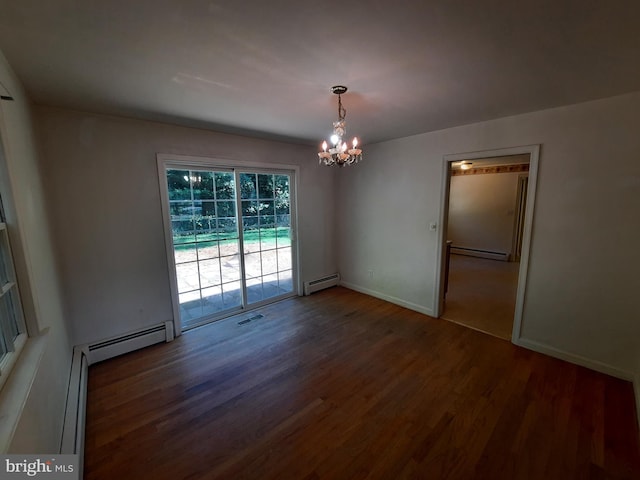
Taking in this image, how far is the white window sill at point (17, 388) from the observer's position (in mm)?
880

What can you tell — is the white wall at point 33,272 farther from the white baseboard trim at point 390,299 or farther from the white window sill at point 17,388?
the white baseboard trim at point 390,299

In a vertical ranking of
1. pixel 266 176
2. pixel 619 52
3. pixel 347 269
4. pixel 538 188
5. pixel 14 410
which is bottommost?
pixel 347 269

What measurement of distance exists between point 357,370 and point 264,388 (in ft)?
2.76

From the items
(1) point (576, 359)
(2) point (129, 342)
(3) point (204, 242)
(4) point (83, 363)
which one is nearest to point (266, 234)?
(3) point (204, 242)

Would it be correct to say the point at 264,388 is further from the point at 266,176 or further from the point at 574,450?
the point at 266,176

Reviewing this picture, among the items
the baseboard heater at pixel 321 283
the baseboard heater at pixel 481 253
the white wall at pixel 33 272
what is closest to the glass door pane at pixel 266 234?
the baseboard heater at pixel 321 283

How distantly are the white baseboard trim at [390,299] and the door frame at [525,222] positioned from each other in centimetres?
15

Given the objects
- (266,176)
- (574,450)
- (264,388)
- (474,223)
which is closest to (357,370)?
(264,388)

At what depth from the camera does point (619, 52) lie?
1490 mm

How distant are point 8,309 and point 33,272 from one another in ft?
0.79

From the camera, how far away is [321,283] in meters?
4.53

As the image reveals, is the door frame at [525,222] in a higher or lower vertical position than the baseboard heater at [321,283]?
higher

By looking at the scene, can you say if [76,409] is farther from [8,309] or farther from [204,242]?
[204,242]

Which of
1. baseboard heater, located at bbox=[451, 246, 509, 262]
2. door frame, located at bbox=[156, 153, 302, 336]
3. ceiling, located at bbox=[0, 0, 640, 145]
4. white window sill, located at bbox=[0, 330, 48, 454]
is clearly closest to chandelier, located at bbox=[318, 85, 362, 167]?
ceiling, located at bbox=[0, 0, 640, 145]
